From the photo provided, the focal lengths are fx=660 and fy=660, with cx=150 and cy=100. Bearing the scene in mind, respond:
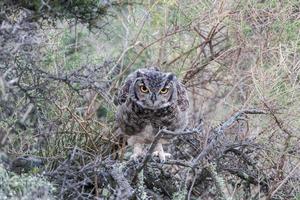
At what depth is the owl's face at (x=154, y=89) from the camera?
15.4ft

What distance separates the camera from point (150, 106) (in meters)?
4.72

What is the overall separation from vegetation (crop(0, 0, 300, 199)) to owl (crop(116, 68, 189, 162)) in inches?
5.3

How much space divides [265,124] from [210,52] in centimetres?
115

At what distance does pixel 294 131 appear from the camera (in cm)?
460

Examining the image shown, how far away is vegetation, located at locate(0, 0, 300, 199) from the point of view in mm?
3791

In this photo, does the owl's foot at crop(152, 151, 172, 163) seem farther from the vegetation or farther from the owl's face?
the owl's face

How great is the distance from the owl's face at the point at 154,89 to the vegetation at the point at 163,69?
0.83 ft

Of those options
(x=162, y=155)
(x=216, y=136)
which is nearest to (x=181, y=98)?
(x=162, y=155)

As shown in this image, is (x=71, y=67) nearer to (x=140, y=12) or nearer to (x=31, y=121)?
(x=31, y=121)

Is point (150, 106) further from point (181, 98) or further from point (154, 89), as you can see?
point (181, 98)

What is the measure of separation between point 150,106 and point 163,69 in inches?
40.1

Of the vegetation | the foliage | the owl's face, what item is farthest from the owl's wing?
the foliage

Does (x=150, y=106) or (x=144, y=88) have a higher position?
(x=144, y=88)

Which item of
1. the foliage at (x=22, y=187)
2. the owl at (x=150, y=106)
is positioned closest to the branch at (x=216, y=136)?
the owl at (x=150, y=106)
